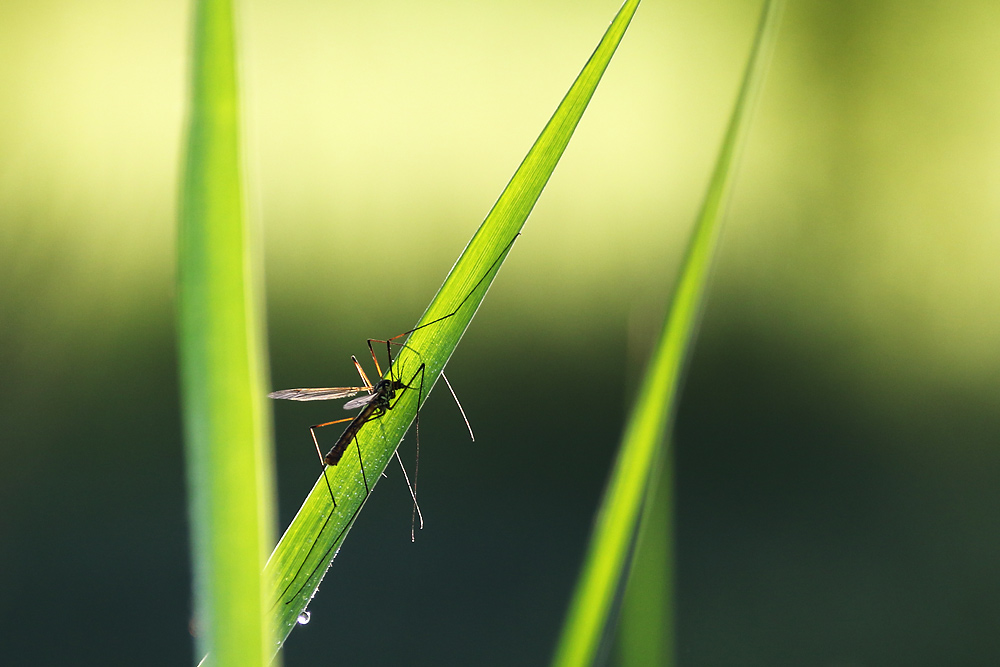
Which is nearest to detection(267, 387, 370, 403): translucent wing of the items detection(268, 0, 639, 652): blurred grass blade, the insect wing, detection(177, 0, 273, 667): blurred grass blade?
the insect wing

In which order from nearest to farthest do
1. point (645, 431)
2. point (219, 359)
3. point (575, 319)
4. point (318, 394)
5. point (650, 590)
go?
point (219, 359)
point (645, 431)
point (650, 590)
point (318, 394)
point (575, 319)

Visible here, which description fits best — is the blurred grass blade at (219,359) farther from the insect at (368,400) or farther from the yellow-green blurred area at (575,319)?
the yellow-green blurred area at (575,319)

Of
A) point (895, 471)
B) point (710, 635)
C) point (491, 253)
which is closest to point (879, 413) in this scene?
point (895, 471)

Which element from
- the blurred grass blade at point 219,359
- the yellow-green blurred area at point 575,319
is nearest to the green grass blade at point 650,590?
the blurred grass blade at point 219,359

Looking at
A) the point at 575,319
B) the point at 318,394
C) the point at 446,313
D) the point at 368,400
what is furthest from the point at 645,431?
the point at 575,319

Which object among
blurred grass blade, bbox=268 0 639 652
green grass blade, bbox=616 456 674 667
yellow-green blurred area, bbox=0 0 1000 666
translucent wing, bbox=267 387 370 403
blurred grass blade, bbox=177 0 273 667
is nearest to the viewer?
blurred grass blade, bbox=177 0 273 667

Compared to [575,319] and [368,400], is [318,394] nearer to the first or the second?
[368,400]

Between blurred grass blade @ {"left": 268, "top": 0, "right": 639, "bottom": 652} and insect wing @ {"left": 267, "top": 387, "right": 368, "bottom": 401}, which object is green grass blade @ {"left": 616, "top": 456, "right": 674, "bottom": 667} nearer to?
blurred grass blade @ {"left": 268, "top": 0, "right": 639, "bottom": 652}
